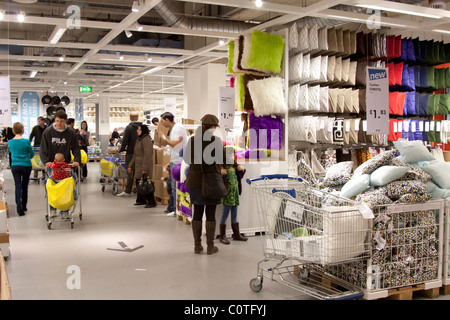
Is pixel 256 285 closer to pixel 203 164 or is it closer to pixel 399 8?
pixel 203 164

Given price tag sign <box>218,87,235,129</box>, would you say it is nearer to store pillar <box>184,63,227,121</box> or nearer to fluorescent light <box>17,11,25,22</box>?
fluorescent light <box>17,11,25,22</box>

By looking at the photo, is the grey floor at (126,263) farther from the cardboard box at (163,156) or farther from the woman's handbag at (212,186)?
the cardboard box at (163,156)

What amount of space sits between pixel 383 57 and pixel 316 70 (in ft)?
4.45

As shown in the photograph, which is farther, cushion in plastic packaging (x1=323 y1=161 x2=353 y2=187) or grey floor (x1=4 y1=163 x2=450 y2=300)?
cushion in plastic packaging (x1=323 y1=161 x2=353 y2=187)

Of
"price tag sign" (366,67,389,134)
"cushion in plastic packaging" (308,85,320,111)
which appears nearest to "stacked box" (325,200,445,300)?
"price tag sign" (366,67,389,134)

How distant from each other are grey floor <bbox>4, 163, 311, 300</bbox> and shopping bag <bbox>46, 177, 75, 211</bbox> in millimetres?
418

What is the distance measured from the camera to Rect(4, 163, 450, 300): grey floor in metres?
4.07

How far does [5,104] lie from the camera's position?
21.8 ft

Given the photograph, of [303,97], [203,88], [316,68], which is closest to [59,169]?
[303,97]

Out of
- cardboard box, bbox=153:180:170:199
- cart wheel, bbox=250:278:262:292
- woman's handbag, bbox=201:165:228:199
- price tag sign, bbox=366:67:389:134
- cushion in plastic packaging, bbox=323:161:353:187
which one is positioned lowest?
cart wheel, bbox=250:278:262:292

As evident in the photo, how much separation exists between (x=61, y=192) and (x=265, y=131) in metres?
2.96

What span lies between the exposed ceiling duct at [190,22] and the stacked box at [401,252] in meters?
6.26

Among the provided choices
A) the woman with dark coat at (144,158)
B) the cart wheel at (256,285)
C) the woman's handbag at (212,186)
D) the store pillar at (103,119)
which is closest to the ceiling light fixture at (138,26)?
the woman with dark coat at (144,158)
